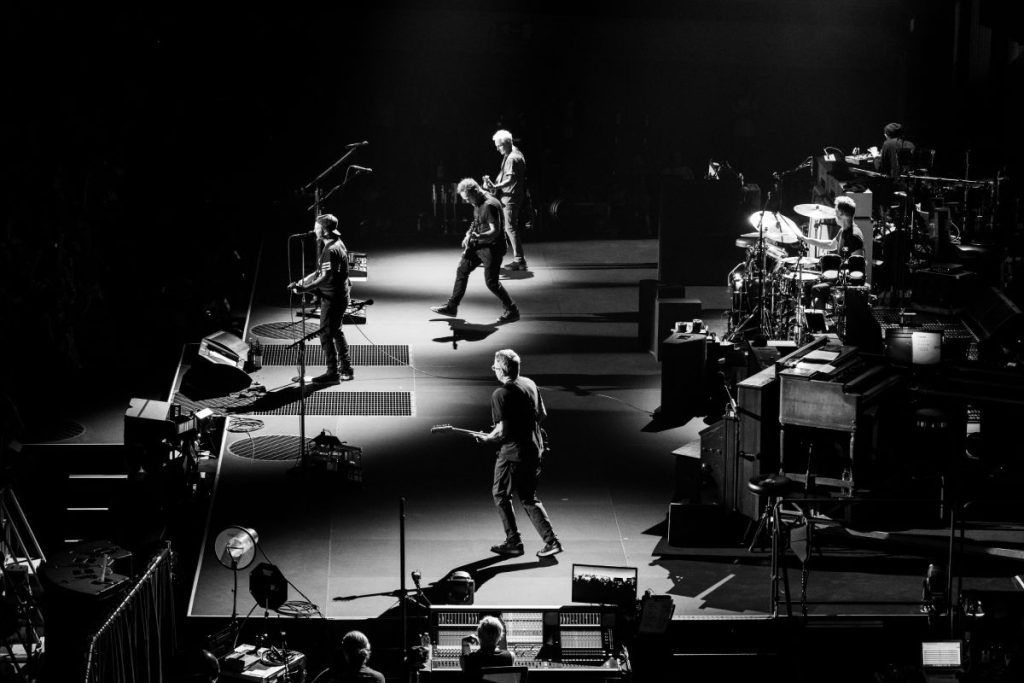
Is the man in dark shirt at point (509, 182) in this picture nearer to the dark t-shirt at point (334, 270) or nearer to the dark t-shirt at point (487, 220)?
the dark t-shirt at point (487, 220)

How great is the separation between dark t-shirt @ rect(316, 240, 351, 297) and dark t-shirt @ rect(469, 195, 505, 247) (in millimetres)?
2168

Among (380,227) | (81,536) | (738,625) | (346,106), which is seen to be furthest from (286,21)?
(738,625)

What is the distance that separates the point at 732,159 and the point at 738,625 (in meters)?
16.3

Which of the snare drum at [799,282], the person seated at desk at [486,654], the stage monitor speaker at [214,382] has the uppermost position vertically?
the snare drum at [799,282]

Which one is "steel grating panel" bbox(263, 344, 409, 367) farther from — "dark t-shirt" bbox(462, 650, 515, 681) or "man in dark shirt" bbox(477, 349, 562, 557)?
"dark t-shirt" bbox(462, 650, 515, 681)

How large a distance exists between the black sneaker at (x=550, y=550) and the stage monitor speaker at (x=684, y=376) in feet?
10.1

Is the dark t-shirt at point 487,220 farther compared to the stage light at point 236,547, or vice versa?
the dark t-shirt at point 487,220

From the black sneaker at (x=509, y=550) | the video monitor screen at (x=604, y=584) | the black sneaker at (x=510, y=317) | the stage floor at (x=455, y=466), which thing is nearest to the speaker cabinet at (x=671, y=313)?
the stage floor at (x=455, y=466)

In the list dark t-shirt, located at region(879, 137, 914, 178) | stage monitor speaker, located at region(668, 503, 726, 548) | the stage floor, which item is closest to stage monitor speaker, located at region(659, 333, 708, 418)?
the stage floor

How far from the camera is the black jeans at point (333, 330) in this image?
49.8ft

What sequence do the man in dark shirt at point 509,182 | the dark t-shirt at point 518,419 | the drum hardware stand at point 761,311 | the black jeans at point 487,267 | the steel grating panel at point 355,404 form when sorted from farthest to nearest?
1. the man in dark shirt at point 509,182
2. the black jeans at point 487,267
3. the drum hardware stand at point 761,311
4. the steel grating panel at point 355,404
5. the dark t-shirt at point 518,419

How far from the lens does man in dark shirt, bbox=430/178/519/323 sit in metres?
16.8

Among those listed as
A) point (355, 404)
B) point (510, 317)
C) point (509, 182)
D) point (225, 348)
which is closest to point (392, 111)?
point (509, 182)

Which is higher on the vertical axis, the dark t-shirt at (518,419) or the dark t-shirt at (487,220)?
the dark t-shirt at (487,220)
